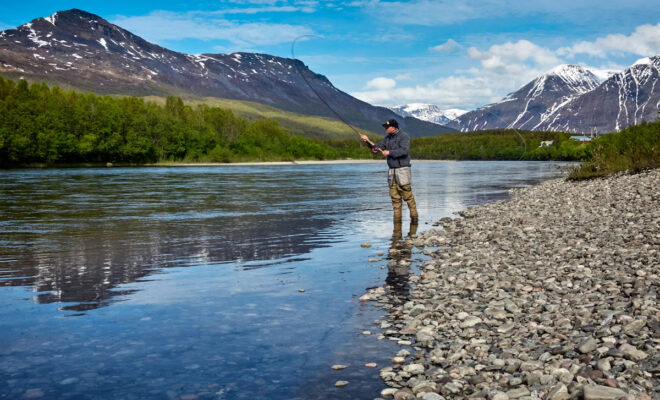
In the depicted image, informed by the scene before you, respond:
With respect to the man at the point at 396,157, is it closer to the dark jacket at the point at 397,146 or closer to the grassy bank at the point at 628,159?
the dark jacket at the point at 397,146

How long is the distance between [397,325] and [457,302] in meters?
1.18

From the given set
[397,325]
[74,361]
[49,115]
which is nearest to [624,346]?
[397,325]

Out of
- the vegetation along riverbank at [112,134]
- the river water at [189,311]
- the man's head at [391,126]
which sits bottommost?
the river water at [189,311]

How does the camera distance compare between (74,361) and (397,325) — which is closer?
(74,361)

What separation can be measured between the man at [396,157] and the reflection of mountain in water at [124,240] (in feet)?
8.30

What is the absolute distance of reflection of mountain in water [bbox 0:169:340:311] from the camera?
1083 cm

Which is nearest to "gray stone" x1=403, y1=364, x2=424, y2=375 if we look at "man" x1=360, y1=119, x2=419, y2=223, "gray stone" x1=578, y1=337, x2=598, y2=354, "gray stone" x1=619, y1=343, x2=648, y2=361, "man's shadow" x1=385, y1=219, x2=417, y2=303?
"gray stone" x1=578, y1=337, x2=598, y2=354

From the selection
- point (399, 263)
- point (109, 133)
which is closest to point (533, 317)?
point (399, 263)

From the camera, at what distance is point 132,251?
14.1 meters

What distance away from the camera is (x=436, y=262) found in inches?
465

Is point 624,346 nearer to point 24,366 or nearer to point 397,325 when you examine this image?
point 397,325

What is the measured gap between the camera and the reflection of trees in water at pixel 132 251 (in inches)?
405

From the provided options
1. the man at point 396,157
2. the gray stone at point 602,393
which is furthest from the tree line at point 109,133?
the gray stone at point 602,393

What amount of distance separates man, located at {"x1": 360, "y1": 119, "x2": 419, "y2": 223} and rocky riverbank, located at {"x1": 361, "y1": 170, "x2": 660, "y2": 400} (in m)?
3.19
